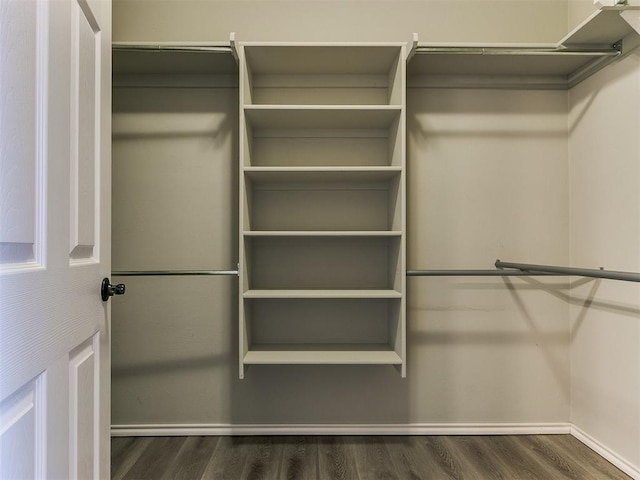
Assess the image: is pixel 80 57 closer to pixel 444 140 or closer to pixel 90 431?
Result: pixel 90 431

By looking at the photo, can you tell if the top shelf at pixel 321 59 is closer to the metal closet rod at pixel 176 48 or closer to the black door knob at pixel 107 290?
the metal closet rod at pixel 176 48

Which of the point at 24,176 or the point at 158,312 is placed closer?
the point at 24,176

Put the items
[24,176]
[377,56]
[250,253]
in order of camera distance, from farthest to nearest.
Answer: [250,253]
[377,56]
[24,176]

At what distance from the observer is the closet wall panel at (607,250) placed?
1.82 metres

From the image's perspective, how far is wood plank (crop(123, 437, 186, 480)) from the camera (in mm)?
1857

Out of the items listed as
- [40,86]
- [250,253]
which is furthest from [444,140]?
[40,86]

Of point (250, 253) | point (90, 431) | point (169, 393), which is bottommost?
point (169, 393)

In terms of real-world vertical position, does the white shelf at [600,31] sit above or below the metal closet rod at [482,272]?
above

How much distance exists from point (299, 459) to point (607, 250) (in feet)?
5.44

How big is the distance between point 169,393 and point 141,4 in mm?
1984

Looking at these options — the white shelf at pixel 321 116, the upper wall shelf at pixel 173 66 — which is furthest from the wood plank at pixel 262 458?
the upper wall shelf at pixel 173 66

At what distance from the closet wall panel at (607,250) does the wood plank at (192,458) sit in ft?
5.89

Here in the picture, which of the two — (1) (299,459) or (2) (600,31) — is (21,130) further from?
(2) (600,31)

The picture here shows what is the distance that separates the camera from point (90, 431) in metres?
1.02
